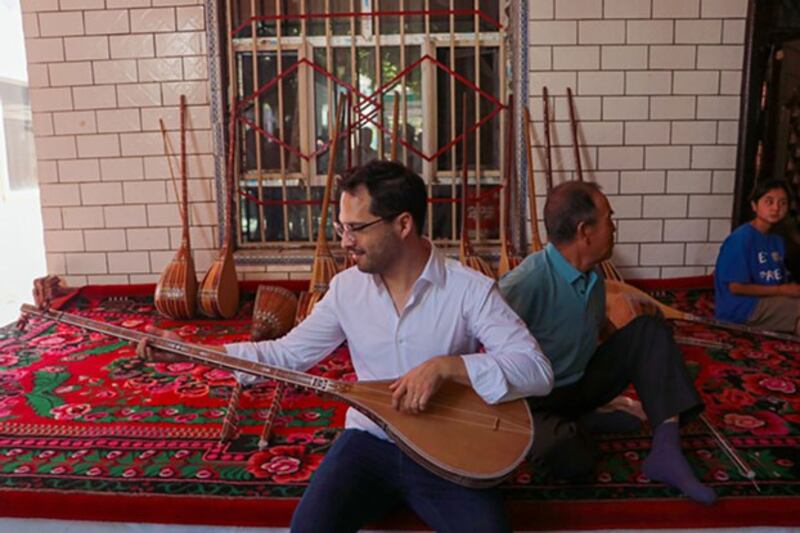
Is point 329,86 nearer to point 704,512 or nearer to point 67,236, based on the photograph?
point 67,236

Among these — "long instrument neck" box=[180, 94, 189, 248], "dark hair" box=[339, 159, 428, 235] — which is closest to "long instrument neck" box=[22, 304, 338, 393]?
"dark hair" box=[339, 159, 428, 235]

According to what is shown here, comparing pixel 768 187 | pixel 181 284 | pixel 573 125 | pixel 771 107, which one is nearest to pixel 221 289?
pixel 181 284

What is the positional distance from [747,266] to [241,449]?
2546mm

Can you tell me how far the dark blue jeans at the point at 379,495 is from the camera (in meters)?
1.70

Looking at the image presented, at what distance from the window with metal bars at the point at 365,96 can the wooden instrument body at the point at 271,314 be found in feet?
3.14

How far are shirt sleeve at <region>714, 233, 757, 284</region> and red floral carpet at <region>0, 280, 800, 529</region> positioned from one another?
11.3 inches

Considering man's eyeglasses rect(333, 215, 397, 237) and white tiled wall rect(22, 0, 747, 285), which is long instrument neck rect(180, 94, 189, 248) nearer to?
white tiled wall rect(22, 0, 747, 285)

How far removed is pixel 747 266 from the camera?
362 centimetres

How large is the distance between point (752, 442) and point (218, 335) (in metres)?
2.50

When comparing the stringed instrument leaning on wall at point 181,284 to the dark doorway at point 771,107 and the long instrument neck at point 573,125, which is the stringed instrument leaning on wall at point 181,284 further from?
the dark doorway at point 771,107

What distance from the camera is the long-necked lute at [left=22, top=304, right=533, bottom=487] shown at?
68.1 inches

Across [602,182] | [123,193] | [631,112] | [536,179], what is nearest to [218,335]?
[123,193]

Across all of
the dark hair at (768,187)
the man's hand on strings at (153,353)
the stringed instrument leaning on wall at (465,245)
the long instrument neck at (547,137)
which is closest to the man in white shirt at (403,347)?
the man's hand on strings at (153,353)

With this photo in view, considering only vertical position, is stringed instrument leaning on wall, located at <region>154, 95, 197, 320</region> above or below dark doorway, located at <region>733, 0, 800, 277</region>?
below
